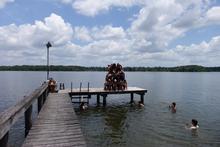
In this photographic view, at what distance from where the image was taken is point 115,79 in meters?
32.0

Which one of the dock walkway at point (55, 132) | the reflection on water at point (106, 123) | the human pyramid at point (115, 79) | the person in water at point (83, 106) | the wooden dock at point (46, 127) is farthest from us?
the human pyramid at point (115, 79)

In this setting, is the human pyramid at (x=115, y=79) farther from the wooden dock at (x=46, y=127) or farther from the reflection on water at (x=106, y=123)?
the wooden dock at (x=46, y=127)

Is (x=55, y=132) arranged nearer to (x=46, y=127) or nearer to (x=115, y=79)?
(x=46, y=127)

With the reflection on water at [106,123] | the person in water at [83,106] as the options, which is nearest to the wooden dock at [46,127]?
the reflection on water at [106,123]

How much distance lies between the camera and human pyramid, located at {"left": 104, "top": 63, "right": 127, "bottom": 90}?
31375 millimetres

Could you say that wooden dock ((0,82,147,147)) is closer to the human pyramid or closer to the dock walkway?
the dock walkway

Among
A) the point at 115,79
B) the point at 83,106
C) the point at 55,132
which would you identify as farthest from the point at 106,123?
the point at 55,132

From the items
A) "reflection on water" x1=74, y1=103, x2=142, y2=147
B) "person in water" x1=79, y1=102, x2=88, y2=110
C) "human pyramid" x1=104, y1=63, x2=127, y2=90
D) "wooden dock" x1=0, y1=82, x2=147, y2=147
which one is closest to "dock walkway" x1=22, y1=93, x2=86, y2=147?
"wooden dock" x1=0, y1=82, x2=147, y2=147

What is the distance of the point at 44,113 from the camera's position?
14.2 meters

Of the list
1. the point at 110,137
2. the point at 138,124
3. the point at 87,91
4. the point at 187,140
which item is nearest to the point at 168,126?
the point at 138,124

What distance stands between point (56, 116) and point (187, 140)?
8.91 metres

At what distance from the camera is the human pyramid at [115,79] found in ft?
103

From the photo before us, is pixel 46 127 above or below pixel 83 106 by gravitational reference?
above

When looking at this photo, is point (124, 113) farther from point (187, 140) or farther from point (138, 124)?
point (187, 140)
